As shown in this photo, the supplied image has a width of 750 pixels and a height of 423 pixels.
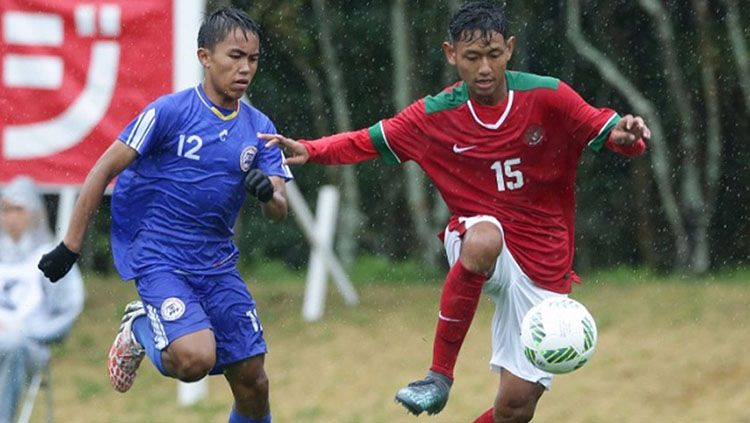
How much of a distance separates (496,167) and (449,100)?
1.32ft

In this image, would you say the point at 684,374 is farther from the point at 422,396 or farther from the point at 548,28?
the point at 548,28

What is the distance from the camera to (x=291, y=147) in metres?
7.25

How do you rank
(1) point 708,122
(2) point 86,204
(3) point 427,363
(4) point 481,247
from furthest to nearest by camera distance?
(1) point 708,122, (3) point 427,363, (4) point 481,247, (2) point 86,204

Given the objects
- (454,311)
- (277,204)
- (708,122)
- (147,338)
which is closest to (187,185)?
(277,204)

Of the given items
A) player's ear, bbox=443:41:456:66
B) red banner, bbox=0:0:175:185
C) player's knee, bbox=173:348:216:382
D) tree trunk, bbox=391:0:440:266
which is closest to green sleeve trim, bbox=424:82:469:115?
player's ear, bbox=443:41:456:66

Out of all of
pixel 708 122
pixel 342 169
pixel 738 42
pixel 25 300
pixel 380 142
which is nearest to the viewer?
pixel 380 142

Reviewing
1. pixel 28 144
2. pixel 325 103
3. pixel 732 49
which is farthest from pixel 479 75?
pixel 325 103

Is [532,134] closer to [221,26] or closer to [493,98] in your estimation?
[493,98]

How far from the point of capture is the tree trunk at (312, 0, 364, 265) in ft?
63.5

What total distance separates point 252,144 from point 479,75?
114 cm

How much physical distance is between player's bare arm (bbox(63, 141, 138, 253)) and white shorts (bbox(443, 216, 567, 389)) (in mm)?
1645

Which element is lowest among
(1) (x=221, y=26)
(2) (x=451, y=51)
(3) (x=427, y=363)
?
(3) (x=427, y=363)

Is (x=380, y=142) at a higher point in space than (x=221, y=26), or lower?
lower

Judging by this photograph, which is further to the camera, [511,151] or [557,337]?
[511,151]
